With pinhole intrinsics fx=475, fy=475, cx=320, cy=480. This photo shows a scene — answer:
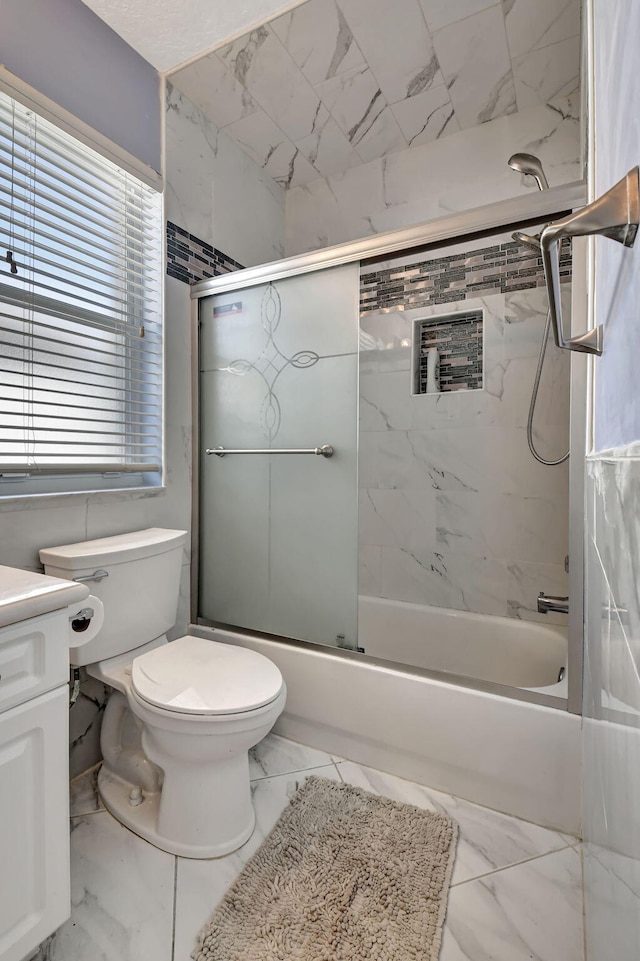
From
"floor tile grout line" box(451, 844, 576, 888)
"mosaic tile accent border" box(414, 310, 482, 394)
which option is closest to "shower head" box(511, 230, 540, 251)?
"mosaic tile accent border" box(414, 310, 482, 394)

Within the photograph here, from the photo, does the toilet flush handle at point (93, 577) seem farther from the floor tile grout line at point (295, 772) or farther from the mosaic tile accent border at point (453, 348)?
the mosaic tile accent border at point (453, 348)

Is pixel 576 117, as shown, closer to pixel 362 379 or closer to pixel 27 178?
pixel 362 379

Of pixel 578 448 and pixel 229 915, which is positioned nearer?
pixel 229 915

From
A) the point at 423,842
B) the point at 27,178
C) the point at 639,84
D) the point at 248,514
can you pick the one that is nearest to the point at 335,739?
the point at 423,842

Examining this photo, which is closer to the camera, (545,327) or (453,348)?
(545,327)

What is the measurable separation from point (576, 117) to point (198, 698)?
251cm

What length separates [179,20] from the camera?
5.30 feet

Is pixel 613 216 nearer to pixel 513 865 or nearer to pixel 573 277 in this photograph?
pixel 573 277

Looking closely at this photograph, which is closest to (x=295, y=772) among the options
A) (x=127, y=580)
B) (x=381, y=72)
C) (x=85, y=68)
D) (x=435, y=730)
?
(x=435, y=730)

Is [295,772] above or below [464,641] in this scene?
below

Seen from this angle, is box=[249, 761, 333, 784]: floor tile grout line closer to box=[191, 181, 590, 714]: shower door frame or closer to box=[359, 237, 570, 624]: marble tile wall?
box=[191, 181, 590, 714]: shower door frame

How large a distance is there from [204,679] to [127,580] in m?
0.39

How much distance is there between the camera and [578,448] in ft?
4.23

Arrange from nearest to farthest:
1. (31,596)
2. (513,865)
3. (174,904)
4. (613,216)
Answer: (613,216) < (31,596) < (174,904) < (513,865)
